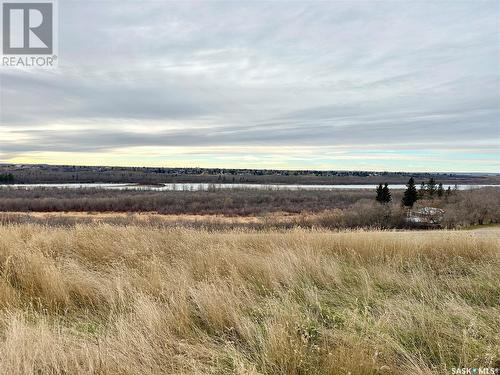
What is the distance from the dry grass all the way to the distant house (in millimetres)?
31081

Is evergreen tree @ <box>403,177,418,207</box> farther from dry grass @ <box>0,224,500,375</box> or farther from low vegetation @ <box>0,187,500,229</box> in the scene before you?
dry grass @ <box>0,224,500,375</box>

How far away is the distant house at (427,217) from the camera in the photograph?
35312 mm

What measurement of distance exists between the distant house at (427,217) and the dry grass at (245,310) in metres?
31.1

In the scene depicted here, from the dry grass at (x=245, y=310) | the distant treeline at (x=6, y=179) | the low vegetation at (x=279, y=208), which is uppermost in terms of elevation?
the dry grass at (x=245, y=310)

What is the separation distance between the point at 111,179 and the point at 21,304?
172566 mm

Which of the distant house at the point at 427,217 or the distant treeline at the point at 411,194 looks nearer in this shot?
the distant house at the point at 427,217

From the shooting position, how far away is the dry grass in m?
3.02

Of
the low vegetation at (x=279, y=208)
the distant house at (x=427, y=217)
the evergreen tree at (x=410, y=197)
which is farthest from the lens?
the evergreen tree at (x=410, y=197)

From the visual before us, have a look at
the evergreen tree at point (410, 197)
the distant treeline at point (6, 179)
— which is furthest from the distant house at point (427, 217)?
the distant treeline at point (6, 179)

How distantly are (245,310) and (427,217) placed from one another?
122 ft

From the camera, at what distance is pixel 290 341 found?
10.2 ft

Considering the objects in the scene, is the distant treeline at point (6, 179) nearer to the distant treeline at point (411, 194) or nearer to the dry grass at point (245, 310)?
→ the distant treeline at point (411, 194)

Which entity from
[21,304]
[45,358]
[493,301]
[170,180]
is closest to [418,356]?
[493,301]

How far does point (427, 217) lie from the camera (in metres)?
36.4
